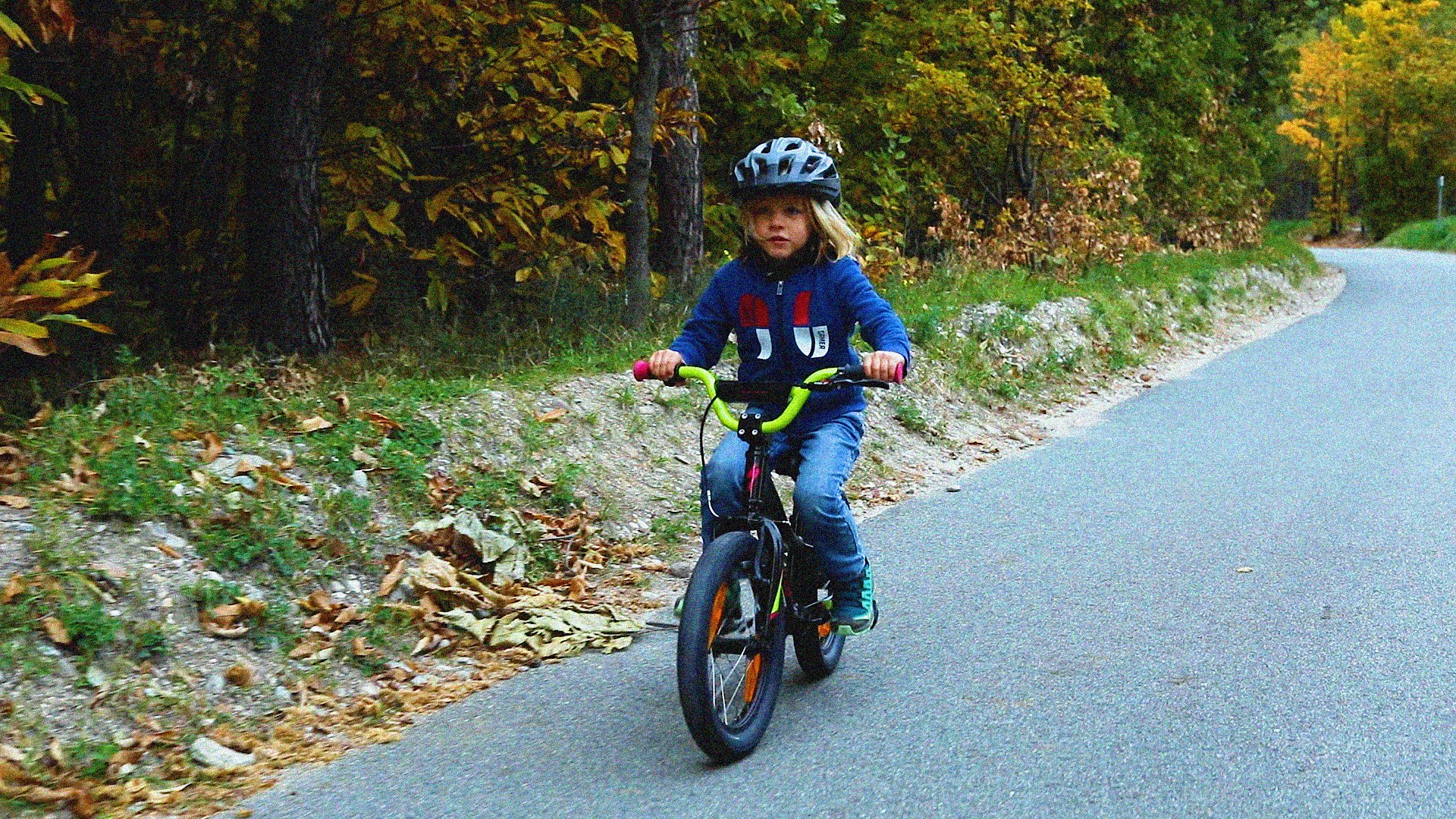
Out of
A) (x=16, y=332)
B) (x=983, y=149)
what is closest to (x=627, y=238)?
(x=16, y=332)

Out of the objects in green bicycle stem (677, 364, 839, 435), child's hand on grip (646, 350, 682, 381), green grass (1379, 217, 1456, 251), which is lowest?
green grass (1379, 217, 1456, 251)

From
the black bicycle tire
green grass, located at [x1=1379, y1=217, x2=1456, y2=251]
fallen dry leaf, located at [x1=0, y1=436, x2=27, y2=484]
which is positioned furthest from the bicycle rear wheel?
green grass, located at [x1=1379, y1=217, x2=1456, y2=251]

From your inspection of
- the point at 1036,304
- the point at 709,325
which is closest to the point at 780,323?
the point at 709,325

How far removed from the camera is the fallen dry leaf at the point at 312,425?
6.60 m

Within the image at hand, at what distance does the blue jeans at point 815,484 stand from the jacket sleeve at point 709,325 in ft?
1.12

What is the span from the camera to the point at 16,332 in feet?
14.2

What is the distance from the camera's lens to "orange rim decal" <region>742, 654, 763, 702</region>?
4621mm

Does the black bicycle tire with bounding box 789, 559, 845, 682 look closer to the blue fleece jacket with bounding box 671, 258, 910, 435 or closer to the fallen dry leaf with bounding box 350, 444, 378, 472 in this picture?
the blue fleece jacket with bounding box 671, 258, 910, 435

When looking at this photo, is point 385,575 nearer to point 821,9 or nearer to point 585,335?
point 585,335

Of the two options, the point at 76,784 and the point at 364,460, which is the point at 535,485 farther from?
the point at 76,784

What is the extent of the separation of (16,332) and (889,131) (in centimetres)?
1248

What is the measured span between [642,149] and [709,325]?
18.4 ft

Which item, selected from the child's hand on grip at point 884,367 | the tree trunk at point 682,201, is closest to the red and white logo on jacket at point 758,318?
the child's hand on grip at point 884,367

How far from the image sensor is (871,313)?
16.1 ft
